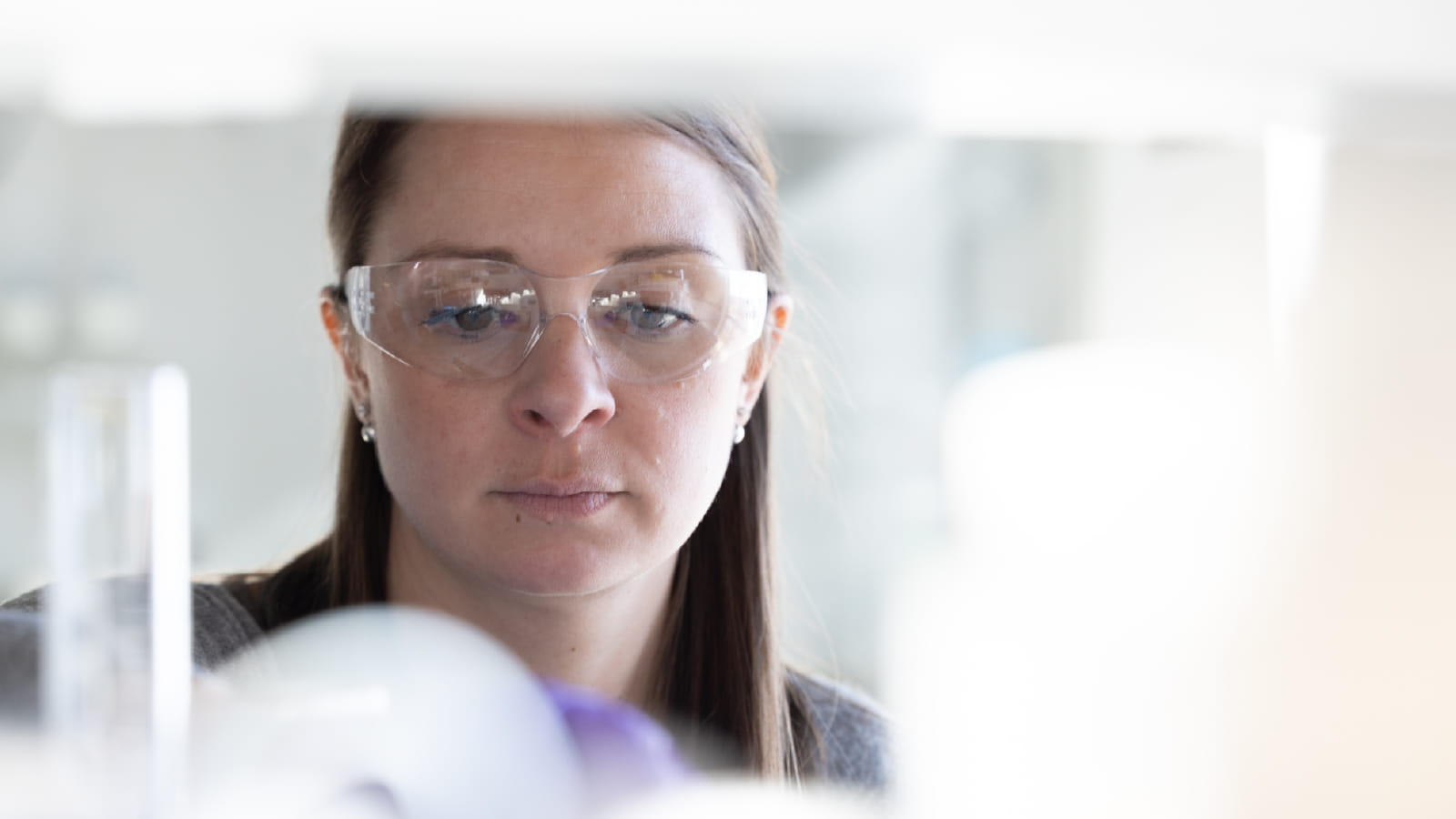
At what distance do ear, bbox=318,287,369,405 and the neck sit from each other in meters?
0.10

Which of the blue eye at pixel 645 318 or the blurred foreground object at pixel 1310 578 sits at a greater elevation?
the blue eye at pixel 645 318

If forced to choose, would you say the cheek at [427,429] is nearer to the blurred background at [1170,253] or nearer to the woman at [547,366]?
the woman at [547,366]

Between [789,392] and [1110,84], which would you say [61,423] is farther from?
[789,392]

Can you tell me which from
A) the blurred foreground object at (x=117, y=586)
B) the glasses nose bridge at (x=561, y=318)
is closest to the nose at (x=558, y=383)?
the glasses nose bridge at (x=561, y=318)

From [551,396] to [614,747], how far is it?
19cm

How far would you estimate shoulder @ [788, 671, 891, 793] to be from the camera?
86cm

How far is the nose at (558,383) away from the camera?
528mm

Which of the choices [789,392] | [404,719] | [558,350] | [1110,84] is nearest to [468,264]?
[558,350]

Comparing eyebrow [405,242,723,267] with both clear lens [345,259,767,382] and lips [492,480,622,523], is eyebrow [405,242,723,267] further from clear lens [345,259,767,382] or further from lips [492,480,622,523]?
lips [492,480,622,523]

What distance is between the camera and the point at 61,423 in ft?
0.91

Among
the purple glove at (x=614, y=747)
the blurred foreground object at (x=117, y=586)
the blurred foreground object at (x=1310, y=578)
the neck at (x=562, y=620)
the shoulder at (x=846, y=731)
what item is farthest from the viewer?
the shoulder at (x=846, y=731)

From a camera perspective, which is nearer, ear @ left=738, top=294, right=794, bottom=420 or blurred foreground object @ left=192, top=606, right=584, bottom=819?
blurred foreground object @ left=192, top=606, right=584, bottom=819

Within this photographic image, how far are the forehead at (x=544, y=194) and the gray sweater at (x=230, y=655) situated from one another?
0.65 ft

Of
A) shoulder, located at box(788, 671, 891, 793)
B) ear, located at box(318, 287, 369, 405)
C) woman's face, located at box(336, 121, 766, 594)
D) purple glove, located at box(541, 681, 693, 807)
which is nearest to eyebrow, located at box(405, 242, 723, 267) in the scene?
woman's face, located at box(336, 121, 766, 594)
